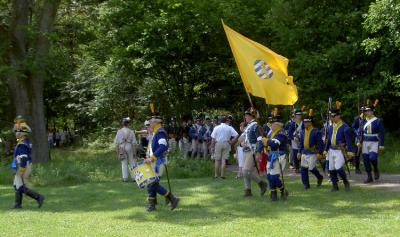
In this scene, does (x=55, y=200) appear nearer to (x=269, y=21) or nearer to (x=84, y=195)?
(x=84, y=195)

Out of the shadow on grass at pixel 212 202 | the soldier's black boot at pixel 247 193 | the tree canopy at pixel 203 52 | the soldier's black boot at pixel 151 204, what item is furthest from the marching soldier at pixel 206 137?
the soldier's black boot at pixel 151 204

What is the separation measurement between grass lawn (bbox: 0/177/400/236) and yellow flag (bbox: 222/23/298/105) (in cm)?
225

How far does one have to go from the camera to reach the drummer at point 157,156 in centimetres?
1121

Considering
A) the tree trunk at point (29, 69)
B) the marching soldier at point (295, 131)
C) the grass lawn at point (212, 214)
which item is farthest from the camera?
the tree trunk at point (29, 69)

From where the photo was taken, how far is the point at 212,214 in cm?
1104

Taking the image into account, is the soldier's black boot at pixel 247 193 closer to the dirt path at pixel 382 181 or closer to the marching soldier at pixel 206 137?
the dirt path at pixel 382 181

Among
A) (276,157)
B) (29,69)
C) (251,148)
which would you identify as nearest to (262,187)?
(251,148)

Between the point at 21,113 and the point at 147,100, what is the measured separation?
9.34 metres

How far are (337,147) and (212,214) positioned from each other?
381cm

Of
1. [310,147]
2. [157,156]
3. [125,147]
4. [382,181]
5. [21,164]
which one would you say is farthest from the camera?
[125,147]

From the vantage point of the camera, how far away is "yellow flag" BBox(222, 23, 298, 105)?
1190 cm

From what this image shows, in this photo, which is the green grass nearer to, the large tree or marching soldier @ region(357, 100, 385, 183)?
marching soldier @ region(357, 100, 385, 183)

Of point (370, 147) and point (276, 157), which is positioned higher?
point (370, 147)

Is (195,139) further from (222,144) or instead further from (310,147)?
(310,147)
